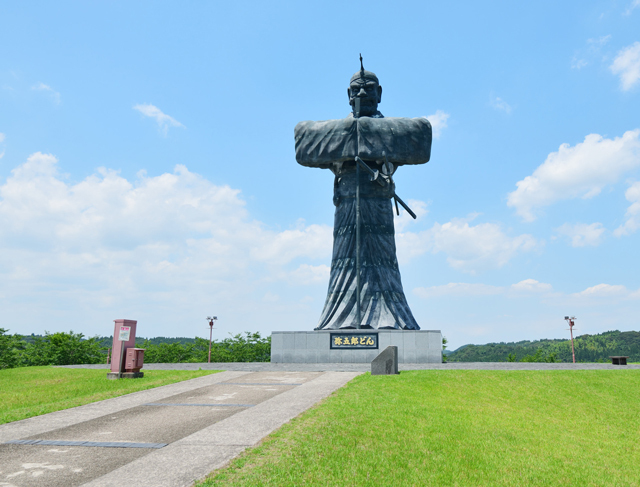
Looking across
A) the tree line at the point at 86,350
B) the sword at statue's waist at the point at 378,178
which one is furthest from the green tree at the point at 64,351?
the sword at statue's waist at the point at 378,178

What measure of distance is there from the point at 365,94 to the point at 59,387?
16.7 meters

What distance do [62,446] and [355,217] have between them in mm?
16249

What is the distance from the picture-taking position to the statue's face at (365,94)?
2167 centimetres

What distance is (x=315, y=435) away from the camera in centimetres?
638

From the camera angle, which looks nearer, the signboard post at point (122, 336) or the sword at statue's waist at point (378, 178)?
the signboard post at point (122, 336)

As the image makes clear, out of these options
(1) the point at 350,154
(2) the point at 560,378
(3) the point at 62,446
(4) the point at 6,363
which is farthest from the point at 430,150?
(4) the point at 6,363

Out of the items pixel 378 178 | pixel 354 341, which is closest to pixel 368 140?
pixel 378 178

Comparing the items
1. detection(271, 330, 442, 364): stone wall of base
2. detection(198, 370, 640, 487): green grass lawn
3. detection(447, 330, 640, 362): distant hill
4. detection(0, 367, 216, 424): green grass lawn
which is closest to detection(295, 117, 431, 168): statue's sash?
detection(271, 330, 442, 364): stone wall of base

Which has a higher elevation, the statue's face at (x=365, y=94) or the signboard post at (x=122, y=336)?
the statue's face at (x=365, y=94)

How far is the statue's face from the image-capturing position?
21.7 meters

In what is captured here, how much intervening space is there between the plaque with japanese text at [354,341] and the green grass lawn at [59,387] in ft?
18.4

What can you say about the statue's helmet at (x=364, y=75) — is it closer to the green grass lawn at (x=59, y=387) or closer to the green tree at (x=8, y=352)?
the green grass lawn at (x=59, y=387)

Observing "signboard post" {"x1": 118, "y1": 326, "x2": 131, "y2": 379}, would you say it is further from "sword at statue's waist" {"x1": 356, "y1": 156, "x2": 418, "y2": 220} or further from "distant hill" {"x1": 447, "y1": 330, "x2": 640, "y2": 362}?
"distant hill" {"x1": 447, "y1": 330, "x2": 640, "y2": 362}

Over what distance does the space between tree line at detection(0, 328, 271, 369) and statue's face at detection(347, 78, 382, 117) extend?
85.6 feet
